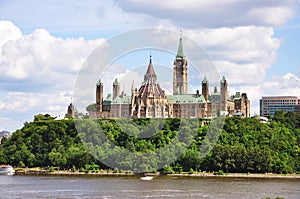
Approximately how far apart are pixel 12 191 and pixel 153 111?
7287cm

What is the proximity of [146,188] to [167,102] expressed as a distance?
72.2 meters

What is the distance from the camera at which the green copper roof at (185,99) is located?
6186 inches

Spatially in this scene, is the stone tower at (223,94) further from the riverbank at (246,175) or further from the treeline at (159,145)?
the riverbank at (246,175)

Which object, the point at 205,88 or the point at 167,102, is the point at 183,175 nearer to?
the point at 167,102

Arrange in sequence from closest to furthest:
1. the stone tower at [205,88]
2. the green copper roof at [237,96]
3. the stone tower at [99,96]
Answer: the stone tower at [205,88] < the stone tower at [99,96] < the green copper roof at [237,96]

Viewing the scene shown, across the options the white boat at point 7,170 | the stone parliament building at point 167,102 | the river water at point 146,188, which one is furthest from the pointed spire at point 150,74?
the river water at point 146,188

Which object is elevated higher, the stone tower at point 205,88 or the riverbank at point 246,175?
the stone tower at point 205,88

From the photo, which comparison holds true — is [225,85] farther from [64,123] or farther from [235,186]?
[235,186]

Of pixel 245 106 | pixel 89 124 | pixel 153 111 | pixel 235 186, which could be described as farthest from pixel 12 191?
pixel 245 106

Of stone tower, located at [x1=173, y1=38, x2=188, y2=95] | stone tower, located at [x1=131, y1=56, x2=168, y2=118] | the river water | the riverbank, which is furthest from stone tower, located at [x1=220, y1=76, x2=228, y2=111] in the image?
the river water

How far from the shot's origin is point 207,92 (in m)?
160

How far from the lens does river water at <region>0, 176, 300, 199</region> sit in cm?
7594

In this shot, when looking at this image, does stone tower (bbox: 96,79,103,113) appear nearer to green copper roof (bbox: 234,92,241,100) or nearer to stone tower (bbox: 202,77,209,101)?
stone tower (bbox: 202,77,209,101)

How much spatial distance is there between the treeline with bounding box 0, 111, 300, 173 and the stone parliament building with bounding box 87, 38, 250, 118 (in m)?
14.6
